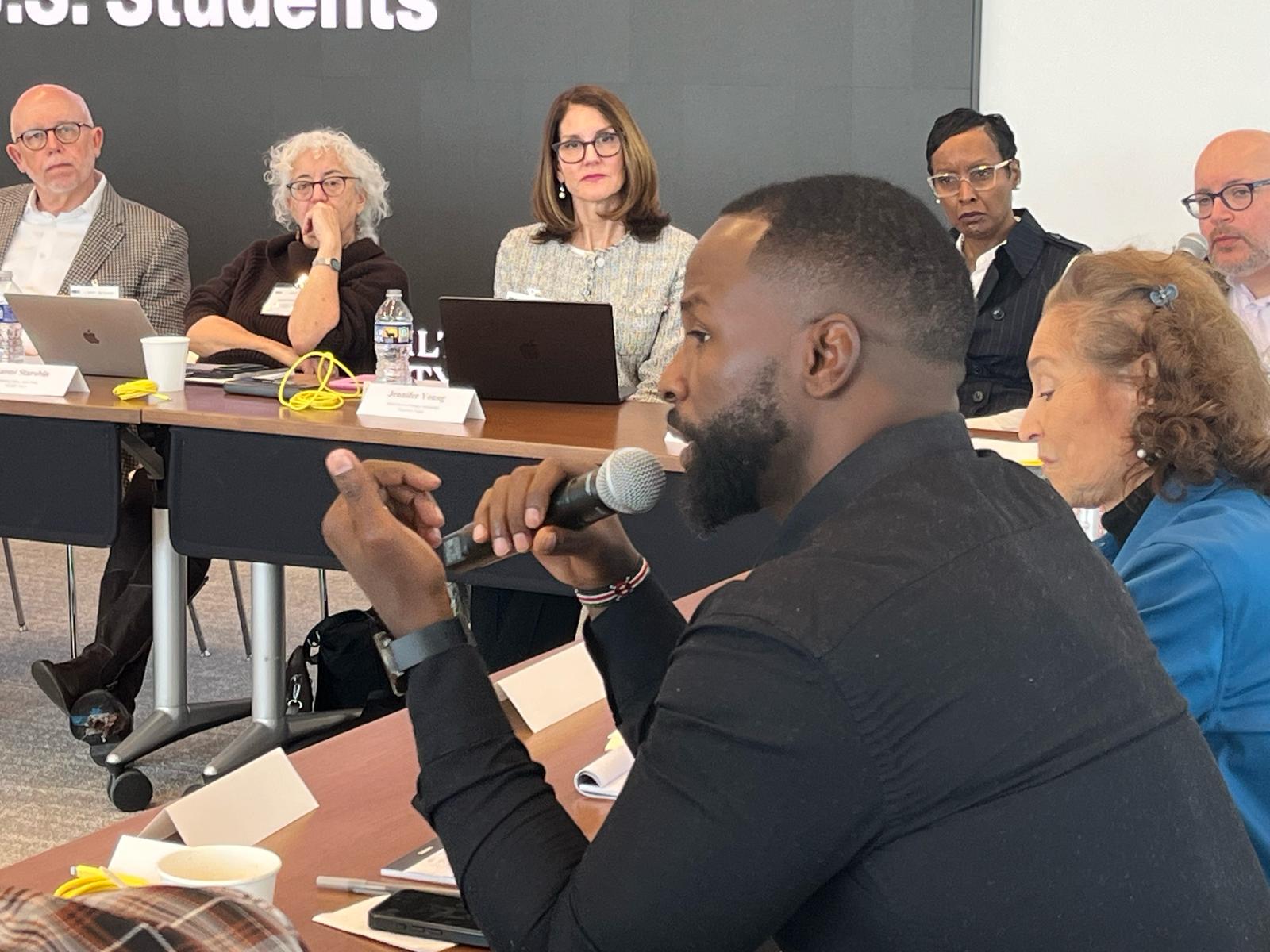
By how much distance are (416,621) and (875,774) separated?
14.7 inches

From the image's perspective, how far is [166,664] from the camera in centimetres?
331

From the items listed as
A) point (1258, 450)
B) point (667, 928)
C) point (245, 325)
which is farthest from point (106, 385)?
point (667, 928)

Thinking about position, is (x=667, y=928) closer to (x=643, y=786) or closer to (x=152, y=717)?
(x=643, y=786)

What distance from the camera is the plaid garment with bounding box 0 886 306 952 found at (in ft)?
2.25

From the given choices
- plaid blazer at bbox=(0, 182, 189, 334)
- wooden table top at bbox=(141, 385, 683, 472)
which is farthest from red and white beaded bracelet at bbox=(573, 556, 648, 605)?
plaid blazer at bbox=(0, 182, 189, 334)

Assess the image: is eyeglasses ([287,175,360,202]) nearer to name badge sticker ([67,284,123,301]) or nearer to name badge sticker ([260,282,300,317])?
name badge sticker ([260,282,300,317])

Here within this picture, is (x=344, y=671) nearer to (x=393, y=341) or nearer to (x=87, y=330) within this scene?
(x=393, y=341)

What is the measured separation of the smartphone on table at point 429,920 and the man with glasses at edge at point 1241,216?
2896 millimetres

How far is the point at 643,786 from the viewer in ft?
2.95

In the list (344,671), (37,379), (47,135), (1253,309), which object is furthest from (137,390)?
(1253,309)

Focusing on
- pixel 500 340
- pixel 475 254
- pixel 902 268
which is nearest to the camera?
pixel 902 268

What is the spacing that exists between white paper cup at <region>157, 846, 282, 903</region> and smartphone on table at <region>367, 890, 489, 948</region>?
0.29 ft

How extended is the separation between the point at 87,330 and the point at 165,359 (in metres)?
0.35

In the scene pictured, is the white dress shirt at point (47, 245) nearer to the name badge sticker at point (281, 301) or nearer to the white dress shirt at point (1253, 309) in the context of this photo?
the name badge sticker at point (281, 301)
